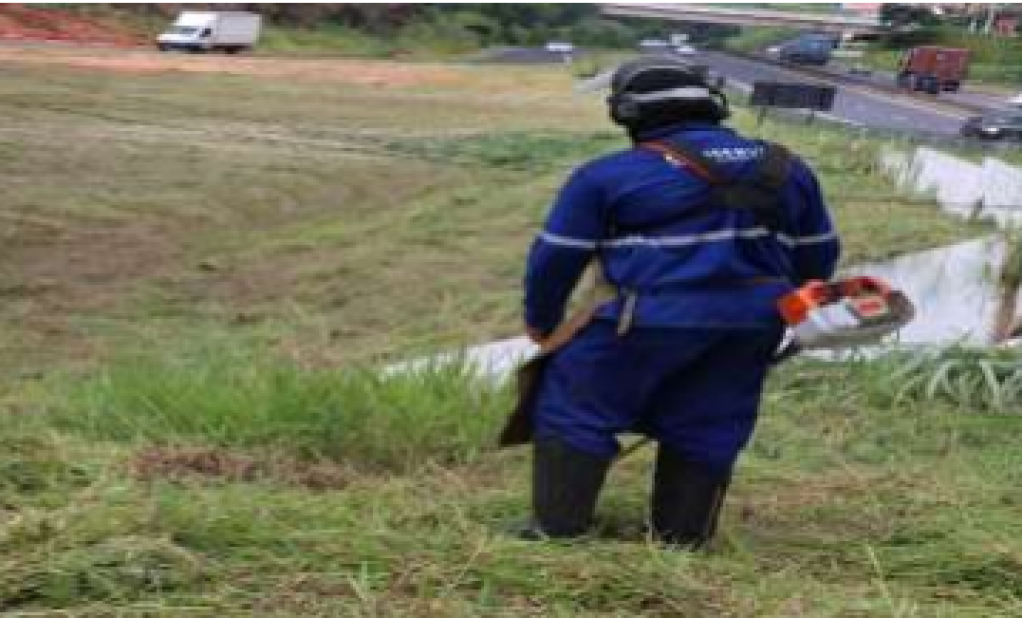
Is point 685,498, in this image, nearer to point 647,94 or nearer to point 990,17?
point 647,94

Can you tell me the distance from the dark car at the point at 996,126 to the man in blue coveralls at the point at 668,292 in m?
10.5

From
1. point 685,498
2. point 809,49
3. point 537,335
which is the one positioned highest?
point 809,49

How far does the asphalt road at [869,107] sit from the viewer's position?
1241 centimetres

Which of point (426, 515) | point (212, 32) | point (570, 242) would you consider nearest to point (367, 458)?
point (426, 515)

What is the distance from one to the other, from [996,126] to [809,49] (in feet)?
9.84

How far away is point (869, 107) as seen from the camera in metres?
15.3

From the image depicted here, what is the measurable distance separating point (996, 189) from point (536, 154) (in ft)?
33.7

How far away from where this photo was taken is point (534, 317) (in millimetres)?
4082

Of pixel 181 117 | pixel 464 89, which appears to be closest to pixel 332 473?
→ pixel 181 117

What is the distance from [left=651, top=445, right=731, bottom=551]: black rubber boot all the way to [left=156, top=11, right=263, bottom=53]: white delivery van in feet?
121

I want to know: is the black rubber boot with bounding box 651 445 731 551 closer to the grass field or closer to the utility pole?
the grass field

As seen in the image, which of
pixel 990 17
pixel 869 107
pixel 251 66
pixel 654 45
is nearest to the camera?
pixel 654 45

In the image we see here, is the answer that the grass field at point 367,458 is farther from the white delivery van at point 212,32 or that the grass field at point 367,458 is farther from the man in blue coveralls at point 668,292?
the white delivery van at point 212,32

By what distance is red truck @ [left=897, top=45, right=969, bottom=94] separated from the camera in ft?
39.1
